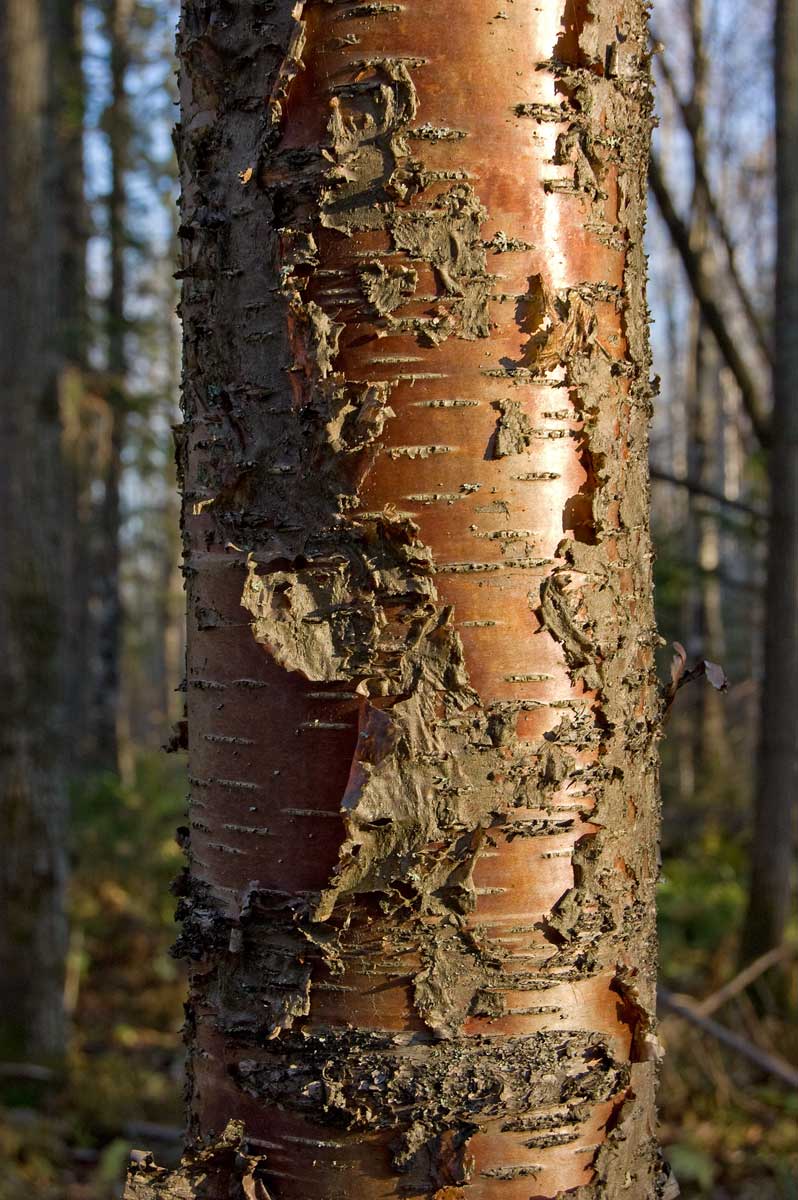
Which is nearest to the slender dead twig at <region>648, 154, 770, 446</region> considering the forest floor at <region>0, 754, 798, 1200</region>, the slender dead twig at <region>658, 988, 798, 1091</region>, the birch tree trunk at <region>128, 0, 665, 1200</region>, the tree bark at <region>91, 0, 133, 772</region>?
the forest floor at <region>0, 754, 798, 1200</region>

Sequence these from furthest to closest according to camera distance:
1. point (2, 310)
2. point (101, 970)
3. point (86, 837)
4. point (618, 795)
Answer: point (86, 837) < point (101, 970) < point (2, 310) < point (618, 795)

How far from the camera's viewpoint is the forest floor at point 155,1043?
15.4 ft

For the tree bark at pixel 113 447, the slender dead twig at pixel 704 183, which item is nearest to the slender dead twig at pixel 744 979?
the slender dead twig at pixel 704 183

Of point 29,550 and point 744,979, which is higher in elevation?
point 29,550

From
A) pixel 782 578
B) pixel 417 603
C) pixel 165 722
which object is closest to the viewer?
pixel 417 603

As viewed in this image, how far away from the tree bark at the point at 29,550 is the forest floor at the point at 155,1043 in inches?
24.5

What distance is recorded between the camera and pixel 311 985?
1.10 metres

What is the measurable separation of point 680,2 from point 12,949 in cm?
1274

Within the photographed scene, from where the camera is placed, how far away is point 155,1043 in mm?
6562

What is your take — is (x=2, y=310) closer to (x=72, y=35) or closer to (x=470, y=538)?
(x=470, y=538)

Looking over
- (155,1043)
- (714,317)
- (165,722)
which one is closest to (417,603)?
(714,317)

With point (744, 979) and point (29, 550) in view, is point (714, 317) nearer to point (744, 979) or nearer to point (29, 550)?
point (744, 979)

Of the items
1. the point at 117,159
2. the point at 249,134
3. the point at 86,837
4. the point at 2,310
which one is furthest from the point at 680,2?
the point at 249,134

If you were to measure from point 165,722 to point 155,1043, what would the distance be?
26.7 feet
